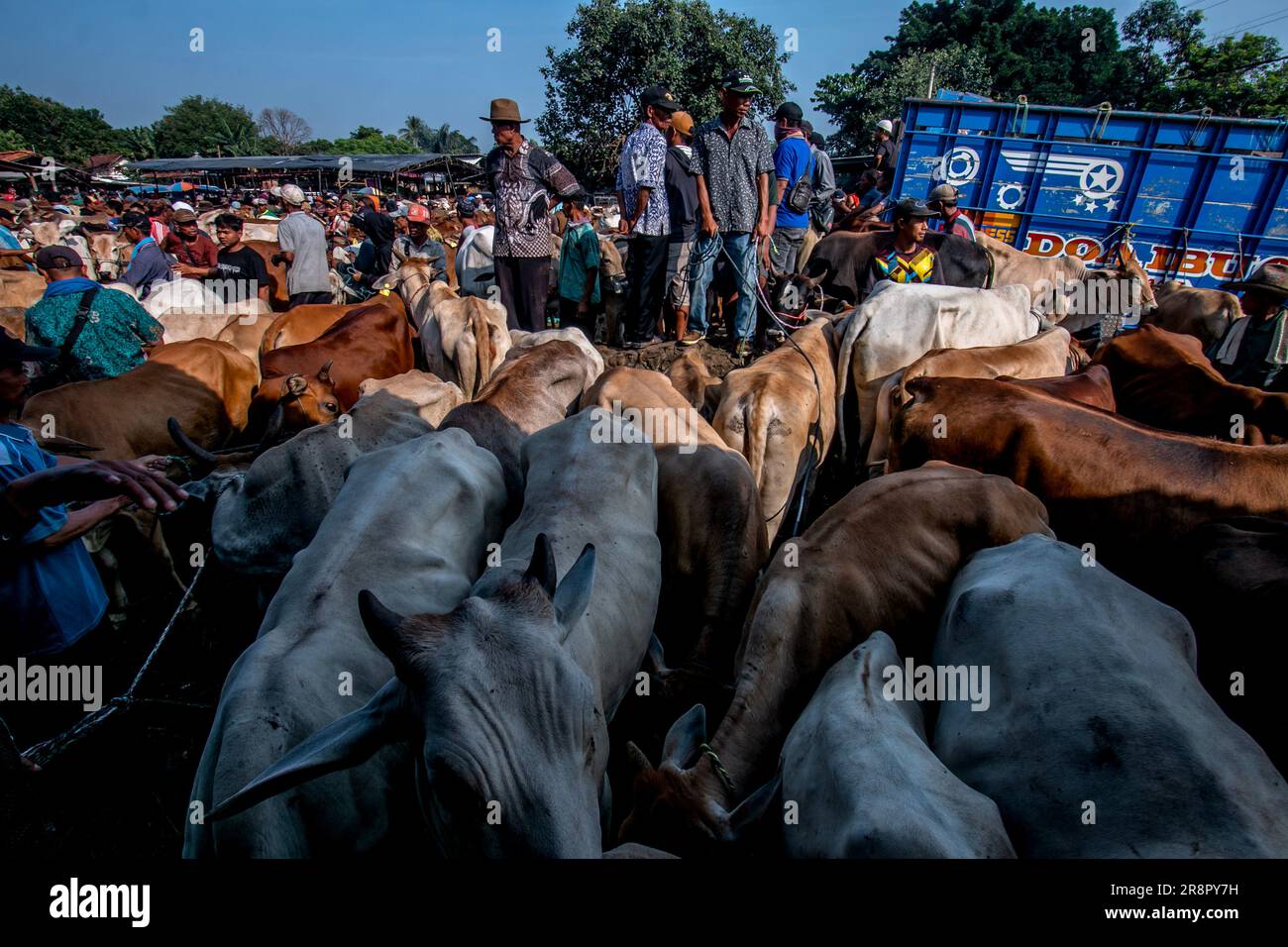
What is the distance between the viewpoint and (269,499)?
13.6 ft

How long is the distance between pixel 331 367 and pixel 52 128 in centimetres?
7762

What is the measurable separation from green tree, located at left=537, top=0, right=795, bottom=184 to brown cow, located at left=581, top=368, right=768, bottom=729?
32.1 meters

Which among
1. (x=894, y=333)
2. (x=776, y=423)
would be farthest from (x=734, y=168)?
(x=776, y=423)

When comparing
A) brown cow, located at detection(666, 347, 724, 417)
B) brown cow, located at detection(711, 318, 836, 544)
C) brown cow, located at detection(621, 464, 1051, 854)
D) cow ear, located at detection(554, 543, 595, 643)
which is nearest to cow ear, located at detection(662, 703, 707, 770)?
brown cow, located at detection(621, 464, 1051, 854)

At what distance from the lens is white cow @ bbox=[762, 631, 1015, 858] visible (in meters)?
1.94

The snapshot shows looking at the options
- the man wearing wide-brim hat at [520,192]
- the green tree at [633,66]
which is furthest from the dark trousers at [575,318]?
the green tree at [633,66]

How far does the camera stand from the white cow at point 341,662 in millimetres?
2143

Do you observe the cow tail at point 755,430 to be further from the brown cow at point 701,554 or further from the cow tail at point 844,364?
the cow tail at point 844,364

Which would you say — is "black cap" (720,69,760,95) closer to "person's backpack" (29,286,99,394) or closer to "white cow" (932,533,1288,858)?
"white cow" (932,533,1288,858)

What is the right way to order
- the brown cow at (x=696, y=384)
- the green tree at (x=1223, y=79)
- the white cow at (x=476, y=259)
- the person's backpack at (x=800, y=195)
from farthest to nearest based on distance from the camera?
the green tree at (x=1223, y=79), the white cow at (x=476, y=259), the person's backpack at (x=800, y=195), the brown cow at (x=696, y=384)

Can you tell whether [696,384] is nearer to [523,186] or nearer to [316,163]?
[523,186]

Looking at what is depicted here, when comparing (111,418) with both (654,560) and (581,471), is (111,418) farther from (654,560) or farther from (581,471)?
(654,560)

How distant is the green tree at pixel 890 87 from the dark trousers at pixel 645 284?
31045 millimetres

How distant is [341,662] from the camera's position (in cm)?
250
